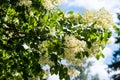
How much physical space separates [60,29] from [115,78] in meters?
34.2

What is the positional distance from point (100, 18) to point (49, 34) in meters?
0.98

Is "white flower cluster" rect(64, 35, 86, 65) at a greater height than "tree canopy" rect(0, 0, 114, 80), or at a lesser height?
lesser

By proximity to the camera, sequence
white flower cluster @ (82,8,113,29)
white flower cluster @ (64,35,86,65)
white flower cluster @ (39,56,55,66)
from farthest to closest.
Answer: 1. white flower cluster @ (39,56,55,66)
2. white flower cluster @ (82,8,113,29)
3. white flower cluster @ (64,35,86,65)

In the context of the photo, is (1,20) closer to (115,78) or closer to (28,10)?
(28,10)

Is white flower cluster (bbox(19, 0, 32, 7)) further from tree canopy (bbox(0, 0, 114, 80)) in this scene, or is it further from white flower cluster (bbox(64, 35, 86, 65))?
white flower cluster (bbox(64, 35, 86, 65))

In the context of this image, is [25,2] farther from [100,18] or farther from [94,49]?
[94,49]

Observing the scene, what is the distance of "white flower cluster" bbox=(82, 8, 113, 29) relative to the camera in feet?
23.1

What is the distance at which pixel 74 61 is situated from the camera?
7074mm

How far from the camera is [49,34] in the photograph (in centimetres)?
728

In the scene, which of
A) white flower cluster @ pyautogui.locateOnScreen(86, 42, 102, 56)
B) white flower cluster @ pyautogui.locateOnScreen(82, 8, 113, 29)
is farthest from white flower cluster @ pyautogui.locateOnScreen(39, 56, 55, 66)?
white flower cluster @ pyautogui.locateOnScreen(82, 8, 113, 29)

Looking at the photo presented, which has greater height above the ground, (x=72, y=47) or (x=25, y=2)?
(x=25, y=2)

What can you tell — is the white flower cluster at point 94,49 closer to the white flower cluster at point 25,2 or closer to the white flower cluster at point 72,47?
the white flower cluster at point 72,47

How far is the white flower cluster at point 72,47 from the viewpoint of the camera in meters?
6.75

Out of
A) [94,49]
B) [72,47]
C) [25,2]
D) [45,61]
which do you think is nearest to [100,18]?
[94,49]
